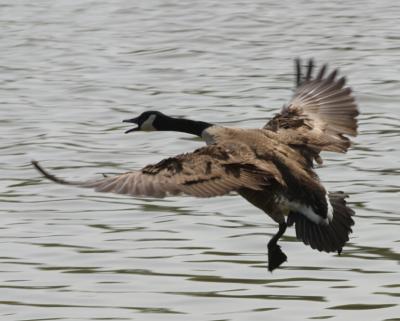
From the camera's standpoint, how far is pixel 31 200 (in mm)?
13617

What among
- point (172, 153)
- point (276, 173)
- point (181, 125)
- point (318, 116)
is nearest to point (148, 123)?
point (181, 125)

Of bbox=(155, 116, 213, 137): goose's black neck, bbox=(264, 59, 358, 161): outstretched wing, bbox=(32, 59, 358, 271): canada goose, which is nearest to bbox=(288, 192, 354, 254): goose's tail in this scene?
bbox=(32, 59, 358, 271): canada goose

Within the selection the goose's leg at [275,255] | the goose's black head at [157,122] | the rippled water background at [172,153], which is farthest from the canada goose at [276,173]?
the rippled water background at [172,153]

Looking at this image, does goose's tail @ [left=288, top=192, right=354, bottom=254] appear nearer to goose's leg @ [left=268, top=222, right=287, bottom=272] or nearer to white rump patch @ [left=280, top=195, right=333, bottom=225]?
white rump patch @ [left=280, top=195, right=333, bottom=225]

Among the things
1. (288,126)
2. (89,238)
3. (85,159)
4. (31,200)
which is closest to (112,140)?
(85,159)

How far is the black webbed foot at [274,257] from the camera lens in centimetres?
1045

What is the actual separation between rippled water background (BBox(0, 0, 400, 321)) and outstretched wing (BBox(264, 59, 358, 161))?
1.09 meters

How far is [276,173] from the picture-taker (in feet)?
32.1

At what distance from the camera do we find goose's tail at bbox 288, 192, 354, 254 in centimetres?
976

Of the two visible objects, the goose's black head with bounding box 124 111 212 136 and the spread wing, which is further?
the goose's black head with bounding box 124 111 212 136

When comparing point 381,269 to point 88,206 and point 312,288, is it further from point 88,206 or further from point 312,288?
point 88,206

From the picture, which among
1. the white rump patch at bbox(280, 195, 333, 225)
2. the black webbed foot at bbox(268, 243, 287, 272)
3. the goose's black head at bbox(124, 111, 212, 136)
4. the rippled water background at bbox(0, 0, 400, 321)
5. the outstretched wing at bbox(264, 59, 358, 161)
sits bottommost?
the rippled water background at bbox(0, 0, 400, 321)

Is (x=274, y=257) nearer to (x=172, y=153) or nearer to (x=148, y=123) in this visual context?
(x=148, y=123)

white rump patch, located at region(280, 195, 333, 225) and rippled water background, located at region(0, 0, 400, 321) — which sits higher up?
white rump patch, located at region(280, 195, 333, 225)
